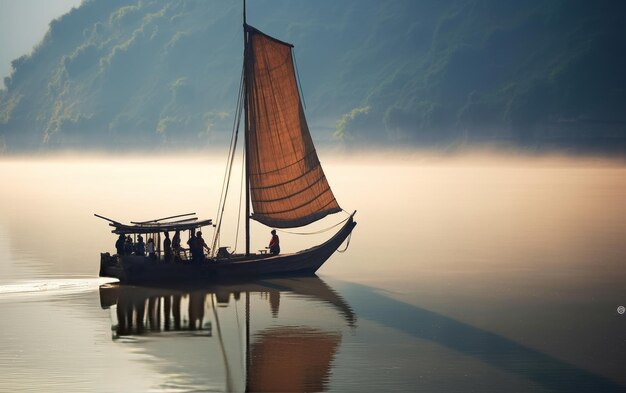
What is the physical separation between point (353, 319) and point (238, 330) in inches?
→ 154

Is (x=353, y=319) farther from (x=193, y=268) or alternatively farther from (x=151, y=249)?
(x=151, y=249)

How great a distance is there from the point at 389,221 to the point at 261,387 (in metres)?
48.7

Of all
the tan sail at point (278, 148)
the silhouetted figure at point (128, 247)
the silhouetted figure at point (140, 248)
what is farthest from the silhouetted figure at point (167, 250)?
the tan sail at point (278, 148)

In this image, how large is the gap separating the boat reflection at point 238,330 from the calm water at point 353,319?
7 centimetres

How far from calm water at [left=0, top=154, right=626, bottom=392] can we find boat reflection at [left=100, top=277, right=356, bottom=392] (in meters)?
→ 0.07

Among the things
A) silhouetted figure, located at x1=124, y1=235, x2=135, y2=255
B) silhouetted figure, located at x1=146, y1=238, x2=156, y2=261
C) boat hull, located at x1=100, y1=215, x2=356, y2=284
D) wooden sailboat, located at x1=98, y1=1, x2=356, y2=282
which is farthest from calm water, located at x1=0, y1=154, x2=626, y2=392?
wooden sailboat, located at x1=98, y1=1, x2=356, y2=282

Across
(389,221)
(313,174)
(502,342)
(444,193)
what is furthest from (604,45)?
(502,342)

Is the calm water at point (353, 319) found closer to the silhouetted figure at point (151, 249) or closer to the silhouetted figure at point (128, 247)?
the silhouetted figure at point (128, 247)

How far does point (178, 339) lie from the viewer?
1255 inches

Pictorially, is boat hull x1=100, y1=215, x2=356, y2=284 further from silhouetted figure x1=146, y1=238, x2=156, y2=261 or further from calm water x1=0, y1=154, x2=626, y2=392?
calm water x1=0, y1=154, x2=626, y2=392

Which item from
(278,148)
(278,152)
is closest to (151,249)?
(278,152)

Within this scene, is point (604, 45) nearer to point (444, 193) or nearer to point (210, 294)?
point (444, 193)

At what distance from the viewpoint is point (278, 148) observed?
148 feet

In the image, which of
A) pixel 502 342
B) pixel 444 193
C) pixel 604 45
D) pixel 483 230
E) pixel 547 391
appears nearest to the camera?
pixel 547 391
